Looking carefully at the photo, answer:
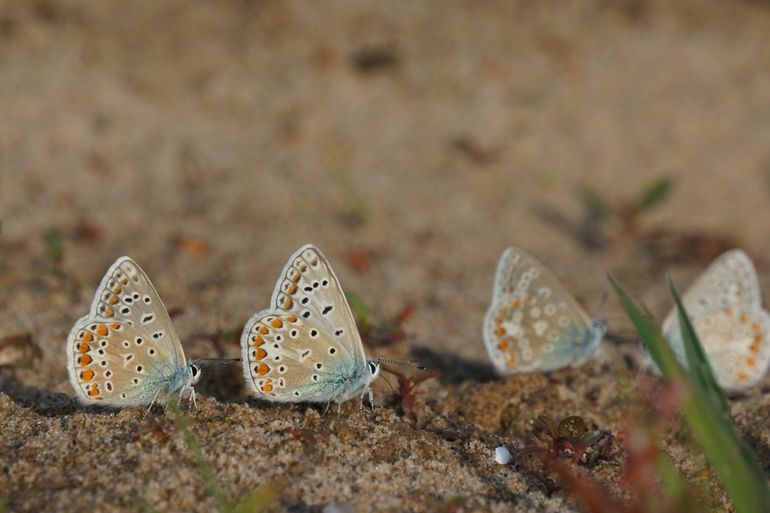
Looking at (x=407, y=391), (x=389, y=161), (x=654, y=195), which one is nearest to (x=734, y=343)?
(x=407, y=391)

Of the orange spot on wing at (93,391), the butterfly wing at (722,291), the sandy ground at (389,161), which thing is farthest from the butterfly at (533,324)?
the orange spot on wing at (93,391)

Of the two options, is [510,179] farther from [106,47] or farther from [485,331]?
[106,47]

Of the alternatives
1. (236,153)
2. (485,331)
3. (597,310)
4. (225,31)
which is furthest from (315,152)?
(485,331)

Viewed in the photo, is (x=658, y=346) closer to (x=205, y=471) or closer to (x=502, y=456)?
(x=502, y=456)

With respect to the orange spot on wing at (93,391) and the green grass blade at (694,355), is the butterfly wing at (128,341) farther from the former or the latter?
the green grass blade at (694,355)

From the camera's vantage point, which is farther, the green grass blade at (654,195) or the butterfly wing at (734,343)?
the green grass blade at (654,195)

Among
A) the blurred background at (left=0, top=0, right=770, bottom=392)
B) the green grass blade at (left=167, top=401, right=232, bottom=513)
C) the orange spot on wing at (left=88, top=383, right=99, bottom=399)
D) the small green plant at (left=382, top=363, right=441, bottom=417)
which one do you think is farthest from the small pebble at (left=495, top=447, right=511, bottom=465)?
the blurred background at (left=0, top=0, right=770, bottom=392)
